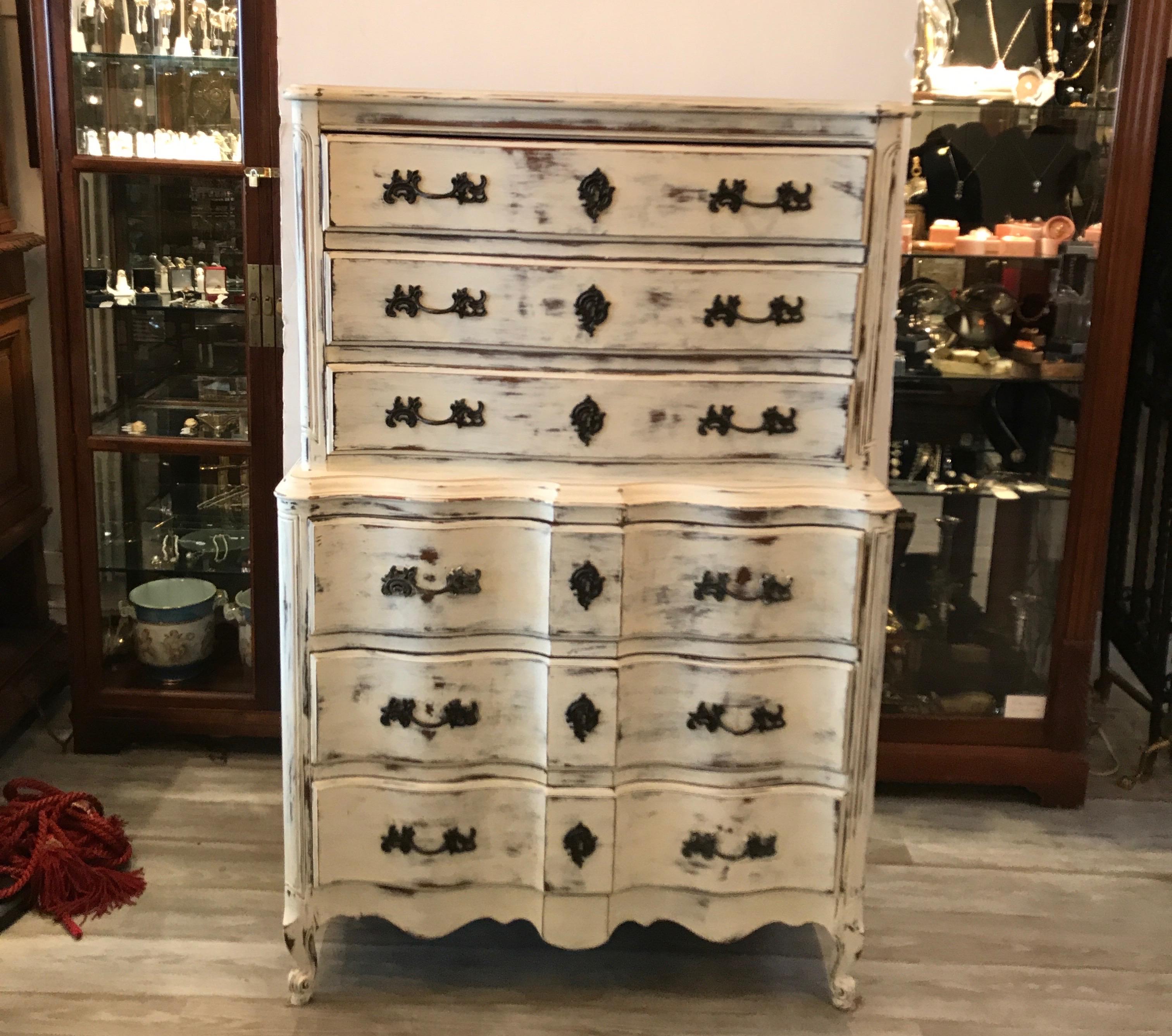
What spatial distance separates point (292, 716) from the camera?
2.02m

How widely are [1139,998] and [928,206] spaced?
1.68 metres

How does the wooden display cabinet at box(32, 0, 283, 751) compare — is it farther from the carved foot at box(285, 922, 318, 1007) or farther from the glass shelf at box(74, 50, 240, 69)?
the carved foot at box(285, 922, 318, 1007)

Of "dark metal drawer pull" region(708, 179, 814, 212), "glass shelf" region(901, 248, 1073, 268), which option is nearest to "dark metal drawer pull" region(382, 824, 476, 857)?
"dark metal drawer pull" region(708, 179, 814, 212)

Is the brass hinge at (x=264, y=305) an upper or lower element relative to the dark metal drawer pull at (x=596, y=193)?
lower

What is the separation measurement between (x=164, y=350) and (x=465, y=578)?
1.42 m

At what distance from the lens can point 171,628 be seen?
3031mm

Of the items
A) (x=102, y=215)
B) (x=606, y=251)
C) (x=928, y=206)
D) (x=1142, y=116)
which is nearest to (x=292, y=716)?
(x=606, y=251)

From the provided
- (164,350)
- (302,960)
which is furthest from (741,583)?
(164,350)

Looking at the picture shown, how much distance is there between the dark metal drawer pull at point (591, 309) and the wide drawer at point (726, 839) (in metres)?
0.75

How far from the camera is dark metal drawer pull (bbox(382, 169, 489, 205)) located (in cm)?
189

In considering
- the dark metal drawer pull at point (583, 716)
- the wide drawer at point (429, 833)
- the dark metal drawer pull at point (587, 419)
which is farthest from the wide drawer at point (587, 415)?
the wide drawer at point (429, 833)

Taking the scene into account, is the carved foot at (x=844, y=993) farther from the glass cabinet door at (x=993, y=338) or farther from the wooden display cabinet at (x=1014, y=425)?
the glass cabinet door at (x=993, y=338)

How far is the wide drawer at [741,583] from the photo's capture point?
1.95m

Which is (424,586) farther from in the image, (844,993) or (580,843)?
(844,993)
